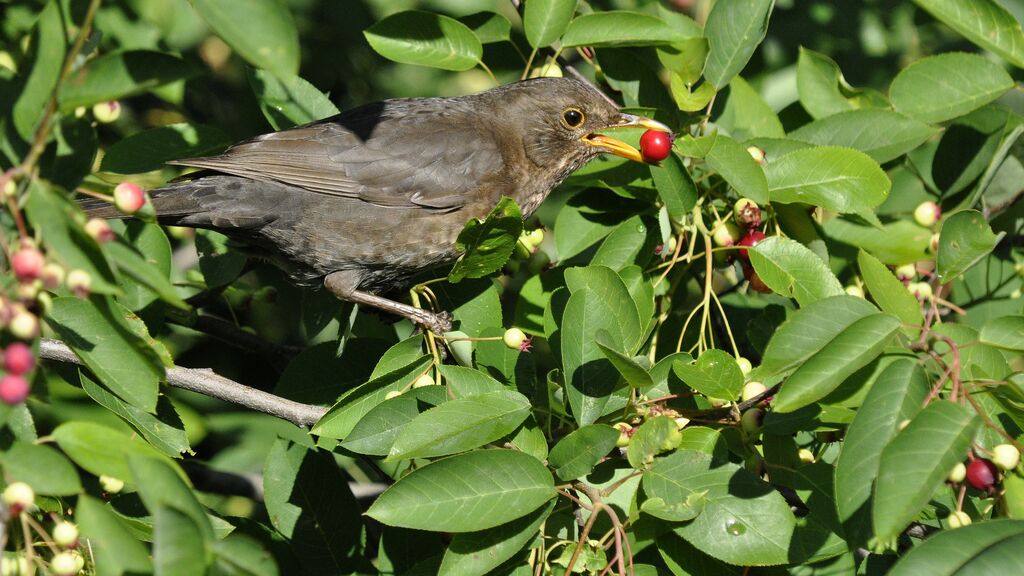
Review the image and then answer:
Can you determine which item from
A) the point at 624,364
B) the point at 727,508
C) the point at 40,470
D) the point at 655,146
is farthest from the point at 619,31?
the point at 40,470

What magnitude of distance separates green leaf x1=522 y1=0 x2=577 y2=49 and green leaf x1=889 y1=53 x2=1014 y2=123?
134 centimetres

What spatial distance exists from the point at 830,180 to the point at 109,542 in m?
2.61

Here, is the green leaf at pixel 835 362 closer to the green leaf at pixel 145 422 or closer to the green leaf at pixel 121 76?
the green leaf at pixel 121 76

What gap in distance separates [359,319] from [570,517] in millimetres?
1801

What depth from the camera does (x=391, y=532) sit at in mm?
3158

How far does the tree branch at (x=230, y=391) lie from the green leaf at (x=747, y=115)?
2158mm

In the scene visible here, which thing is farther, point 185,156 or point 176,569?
point 185,156

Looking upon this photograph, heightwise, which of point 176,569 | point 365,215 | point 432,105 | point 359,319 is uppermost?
point 176,569

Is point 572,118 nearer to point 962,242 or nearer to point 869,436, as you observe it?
point 962,242

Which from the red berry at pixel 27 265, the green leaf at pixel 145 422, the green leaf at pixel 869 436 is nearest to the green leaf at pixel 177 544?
the red berry at pixel 27 265

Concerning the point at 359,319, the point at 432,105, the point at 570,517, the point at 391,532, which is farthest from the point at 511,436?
the point at 432,105

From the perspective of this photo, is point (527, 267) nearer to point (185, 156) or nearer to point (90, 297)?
point (185, 156)

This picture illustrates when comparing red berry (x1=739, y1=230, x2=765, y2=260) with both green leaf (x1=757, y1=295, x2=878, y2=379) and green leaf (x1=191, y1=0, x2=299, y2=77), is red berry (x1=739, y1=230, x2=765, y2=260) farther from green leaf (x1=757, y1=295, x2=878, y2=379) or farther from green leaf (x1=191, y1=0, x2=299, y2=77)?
green leaf (x1=191, y1=0, x2=299, y2=77)

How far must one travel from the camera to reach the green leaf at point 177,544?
6.05ft
